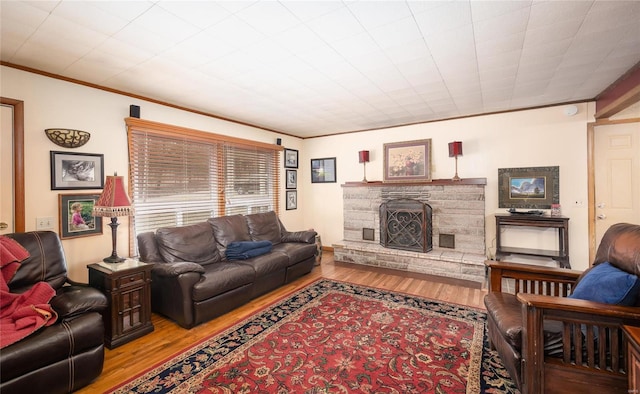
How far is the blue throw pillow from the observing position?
1.52 m

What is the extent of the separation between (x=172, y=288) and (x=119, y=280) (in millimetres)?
470

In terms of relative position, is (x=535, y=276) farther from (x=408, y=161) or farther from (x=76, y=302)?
(x=76, y=302)

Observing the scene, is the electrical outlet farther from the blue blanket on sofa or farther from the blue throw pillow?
the blue throw pillow

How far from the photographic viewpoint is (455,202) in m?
4.48

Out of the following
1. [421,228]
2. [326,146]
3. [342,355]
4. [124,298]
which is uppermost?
[326,146]

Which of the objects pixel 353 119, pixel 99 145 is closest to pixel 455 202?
pixel 353 119

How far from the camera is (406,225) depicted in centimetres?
475

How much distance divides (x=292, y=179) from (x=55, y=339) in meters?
4.39

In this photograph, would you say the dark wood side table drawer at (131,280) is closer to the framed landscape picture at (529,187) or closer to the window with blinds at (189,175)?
the window with blinds at (189,175)

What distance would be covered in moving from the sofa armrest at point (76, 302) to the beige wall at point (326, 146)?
0.93 metres

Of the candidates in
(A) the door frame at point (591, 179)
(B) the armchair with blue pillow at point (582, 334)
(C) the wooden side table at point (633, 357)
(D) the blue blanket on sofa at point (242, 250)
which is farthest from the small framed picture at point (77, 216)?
(A) the door frame at point (591, 179)

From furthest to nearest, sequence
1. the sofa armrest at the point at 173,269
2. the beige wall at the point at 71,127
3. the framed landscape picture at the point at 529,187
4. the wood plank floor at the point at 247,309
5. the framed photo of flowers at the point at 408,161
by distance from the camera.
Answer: the framed photo of flowers at the point at 408,161 < the framed landscape picture at the point at 529,187 < the sofa armrest at the point at 173,269 < the beige wall at the point at 71,127 < the wood plank floor at the point at 247,309

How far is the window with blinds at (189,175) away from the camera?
11.0ft

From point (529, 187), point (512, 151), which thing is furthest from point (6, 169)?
point (529, 187)
